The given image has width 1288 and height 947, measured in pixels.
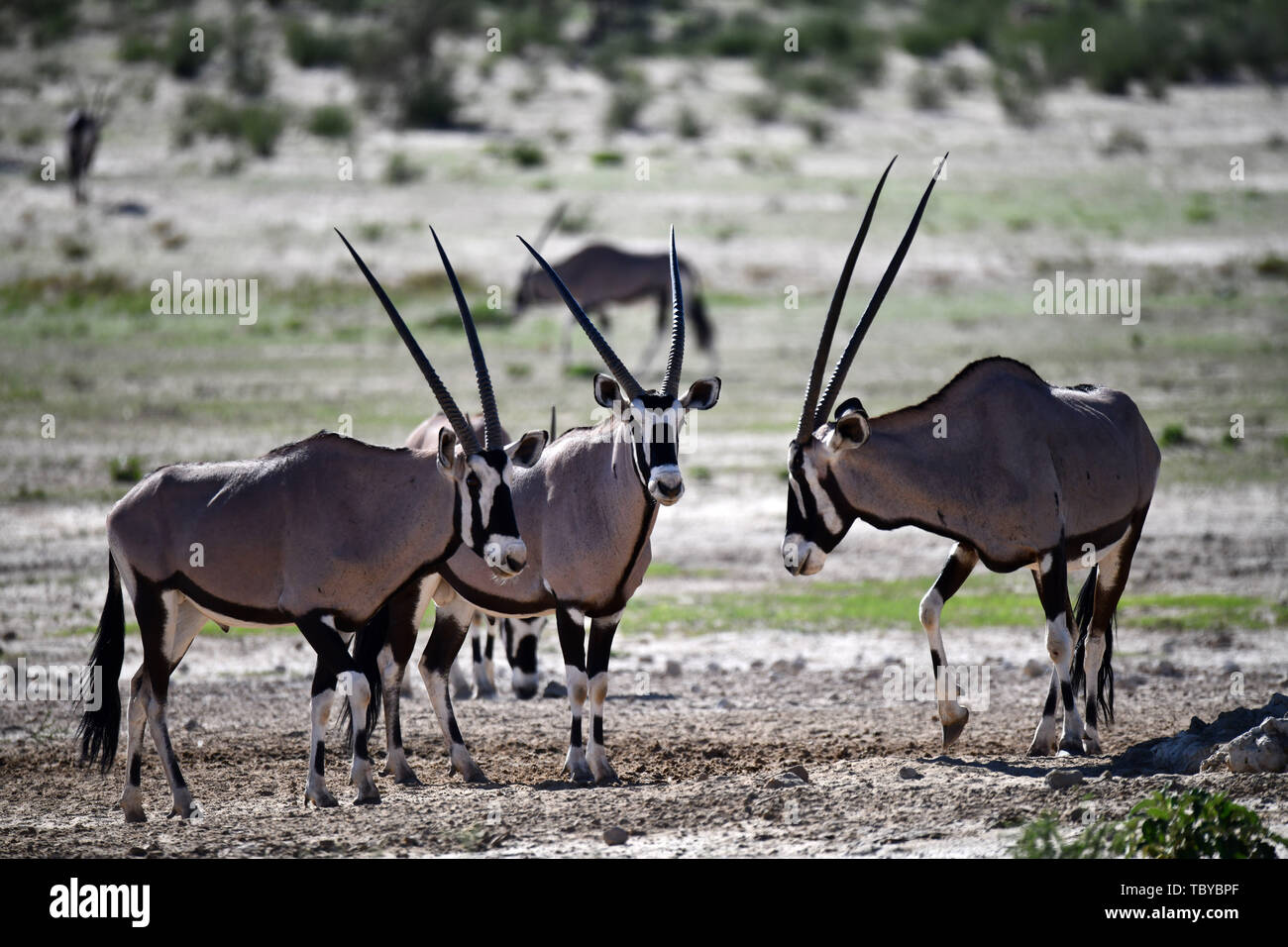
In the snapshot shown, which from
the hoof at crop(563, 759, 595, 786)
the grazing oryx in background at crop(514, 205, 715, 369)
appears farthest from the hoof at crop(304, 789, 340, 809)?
the grazing oryx in background at crop(514, 205, 715, 369)

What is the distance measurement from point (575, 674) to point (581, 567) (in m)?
0.57

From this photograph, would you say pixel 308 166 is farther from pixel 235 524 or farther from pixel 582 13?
pixel 235 524

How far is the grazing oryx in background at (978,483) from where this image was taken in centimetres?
949

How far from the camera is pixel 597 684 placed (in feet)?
31.1

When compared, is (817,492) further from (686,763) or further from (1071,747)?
(1071,747)

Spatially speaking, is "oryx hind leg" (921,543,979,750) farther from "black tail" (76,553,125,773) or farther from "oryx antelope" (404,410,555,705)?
"black tail" (76,553,125,773)

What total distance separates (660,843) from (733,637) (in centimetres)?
584

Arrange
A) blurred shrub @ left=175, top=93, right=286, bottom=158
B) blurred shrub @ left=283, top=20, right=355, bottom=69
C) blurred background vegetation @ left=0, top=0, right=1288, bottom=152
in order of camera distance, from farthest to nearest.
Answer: blurred shrub @ left=283, top=20, right=355, bottom=69 < blurred background vegetation @ left=0, top=0, right=1288, bottom=152 < blurred shrub @ left=175, top=93, right=286, bottom=158

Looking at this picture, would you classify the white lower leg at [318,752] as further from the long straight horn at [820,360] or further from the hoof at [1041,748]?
the hoof at [1041,748]

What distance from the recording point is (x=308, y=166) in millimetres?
38406

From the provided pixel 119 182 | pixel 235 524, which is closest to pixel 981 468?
pixel 235 524

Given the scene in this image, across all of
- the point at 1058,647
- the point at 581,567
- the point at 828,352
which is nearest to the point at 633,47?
the point at 828,352

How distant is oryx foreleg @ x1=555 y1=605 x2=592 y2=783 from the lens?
9422 mm

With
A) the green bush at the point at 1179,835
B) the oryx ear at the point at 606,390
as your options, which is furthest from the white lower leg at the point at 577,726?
the green bush at the point at 1179,835
